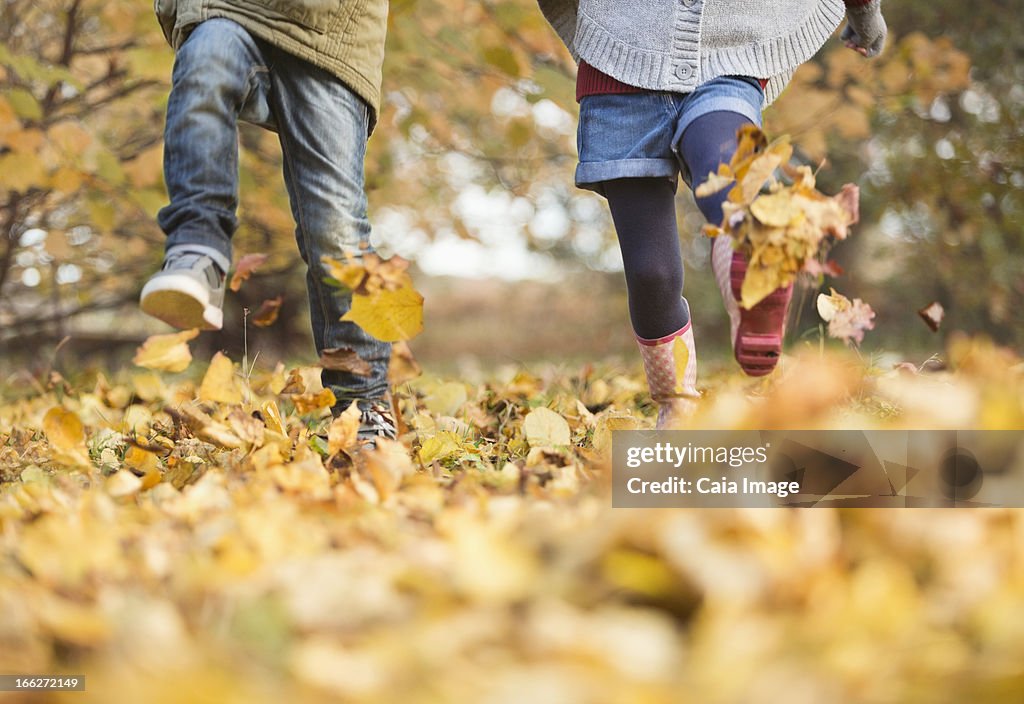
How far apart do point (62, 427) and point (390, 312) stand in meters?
0.57

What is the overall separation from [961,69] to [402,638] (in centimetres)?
393

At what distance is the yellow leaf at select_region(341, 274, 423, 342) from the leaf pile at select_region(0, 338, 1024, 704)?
376 millimetres

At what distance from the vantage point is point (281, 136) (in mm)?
1772

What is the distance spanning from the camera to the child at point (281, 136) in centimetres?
148

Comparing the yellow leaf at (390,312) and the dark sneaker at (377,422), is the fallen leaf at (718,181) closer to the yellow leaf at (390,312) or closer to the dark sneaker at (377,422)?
the yellow leaf at (390,312)

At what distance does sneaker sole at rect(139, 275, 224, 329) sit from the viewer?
1.35 m

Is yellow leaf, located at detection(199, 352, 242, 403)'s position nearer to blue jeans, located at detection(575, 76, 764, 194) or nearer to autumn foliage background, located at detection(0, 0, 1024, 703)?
autumn foliage background, located at detection(0, 0, 1024, 703)

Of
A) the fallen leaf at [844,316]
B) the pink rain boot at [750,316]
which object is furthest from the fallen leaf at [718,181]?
the fallen leaf at [844,316]

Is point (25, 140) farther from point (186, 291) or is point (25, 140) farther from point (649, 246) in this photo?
point (649, 246)

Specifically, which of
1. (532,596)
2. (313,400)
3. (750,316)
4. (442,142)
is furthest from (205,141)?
(442,142)

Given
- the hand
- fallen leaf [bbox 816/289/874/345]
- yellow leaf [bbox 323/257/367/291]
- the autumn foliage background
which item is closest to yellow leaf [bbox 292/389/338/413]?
the autumn foliage background

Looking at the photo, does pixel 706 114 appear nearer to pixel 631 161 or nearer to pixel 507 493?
pixel 631 161

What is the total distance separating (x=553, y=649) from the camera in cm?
64

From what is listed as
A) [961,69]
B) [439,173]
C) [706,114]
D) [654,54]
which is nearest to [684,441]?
[706,114]
